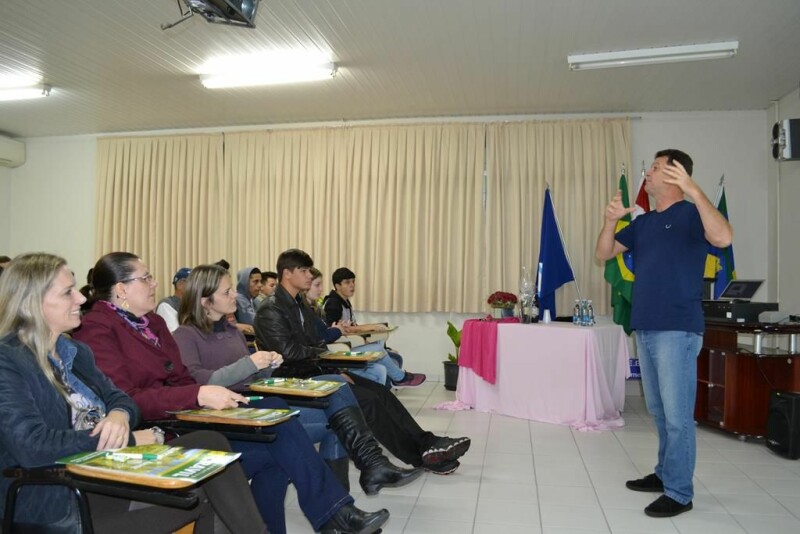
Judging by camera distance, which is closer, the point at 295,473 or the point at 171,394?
the point at 171,394

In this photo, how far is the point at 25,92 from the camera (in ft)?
20.2

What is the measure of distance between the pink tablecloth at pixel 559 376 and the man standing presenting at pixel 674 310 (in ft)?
5.34

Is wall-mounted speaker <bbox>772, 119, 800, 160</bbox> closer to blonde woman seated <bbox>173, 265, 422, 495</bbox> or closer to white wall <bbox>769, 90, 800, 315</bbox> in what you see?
white wall <bbox>769, 90, 800, 315</bbox>

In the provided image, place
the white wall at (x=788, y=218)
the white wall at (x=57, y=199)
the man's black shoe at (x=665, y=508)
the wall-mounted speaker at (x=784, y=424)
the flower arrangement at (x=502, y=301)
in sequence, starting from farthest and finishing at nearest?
the white wall at (x=57, y=199), the white wall at (x=788, y=218), the flower arrangement at (x=502, y=301), the wall-mounted speaker at (x=784, y=424), the man's black shoe at (x=665, y=508)

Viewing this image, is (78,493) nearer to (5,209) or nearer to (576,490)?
(576,490)

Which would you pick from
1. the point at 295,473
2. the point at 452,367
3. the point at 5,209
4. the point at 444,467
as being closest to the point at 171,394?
the point at 295,473

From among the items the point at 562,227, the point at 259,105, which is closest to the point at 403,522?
the point at 562,227

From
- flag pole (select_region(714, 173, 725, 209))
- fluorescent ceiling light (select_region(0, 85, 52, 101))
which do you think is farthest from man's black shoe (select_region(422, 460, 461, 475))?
fluorescent ceiling light (select_region(0, 85, 52, 101))

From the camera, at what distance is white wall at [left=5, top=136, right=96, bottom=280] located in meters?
8.17

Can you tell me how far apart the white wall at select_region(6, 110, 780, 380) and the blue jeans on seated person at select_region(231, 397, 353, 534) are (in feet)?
15.6

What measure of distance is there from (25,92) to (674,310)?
21.0 feet

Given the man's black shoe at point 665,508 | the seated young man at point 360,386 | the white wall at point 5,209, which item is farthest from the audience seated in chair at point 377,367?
the white wall at point 5,209

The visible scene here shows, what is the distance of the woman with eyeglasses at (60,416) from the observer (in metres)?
1.61

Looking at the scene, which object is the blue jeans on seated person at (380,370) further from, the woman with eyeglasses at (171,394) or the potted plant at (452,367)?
the potted plant at (452,367)
